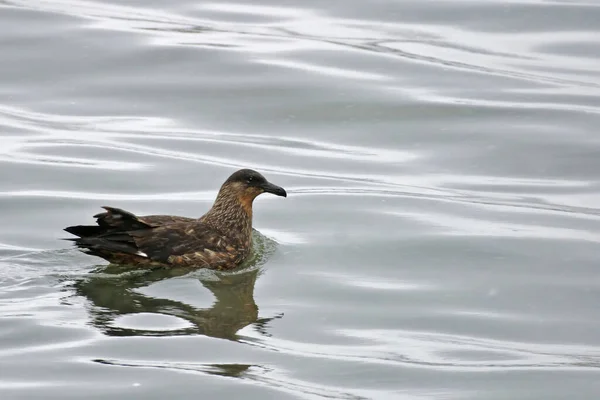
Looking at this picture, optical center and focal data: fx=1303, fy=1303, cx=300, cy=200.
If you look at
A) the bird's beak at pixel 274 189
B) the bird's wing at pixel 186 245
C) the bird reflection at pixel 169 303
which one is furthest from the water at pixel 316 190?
the bird's beak at pixel 274 189

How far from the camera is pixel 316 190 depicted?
533 inches

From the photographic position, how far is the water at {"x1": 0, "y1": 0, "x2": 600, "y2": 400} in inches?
355

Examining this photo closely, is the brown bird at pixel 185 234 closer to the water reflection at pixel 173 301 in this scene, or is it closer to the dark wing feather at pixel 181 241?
the dark wing feather at pixel 181 241

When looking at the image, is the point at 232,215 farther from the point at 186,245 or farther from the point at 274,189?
the point at 186,245

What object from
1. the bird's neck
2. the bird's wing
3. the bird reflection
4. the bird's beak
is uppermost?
the bird's beak

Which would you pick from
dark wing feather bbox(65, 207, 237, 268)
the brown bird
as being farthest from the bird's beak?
dark wing feather bbox(65, 207, 237, 268)

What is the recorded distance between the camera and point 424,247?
38.7 ft

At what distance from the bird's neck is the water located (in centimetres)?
25

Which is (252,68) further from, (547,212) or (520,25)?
(547,212)

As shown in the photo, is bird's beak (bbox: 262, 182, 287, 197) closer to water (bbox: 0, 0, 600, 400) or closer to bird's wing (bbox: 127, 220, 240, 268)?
water (bbox: 0, 0, 600, 400)

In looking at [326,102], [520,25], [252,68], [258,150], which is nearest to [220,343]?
[258,150]

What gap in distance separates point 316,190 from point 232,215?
69.1 inches

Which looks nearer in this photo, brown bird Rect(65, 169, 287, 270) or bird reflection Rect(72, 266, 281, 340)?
bird reflection Rect(72, 266, 281, 340)

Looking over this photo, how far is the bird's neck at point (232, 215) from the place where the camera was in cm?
1190
